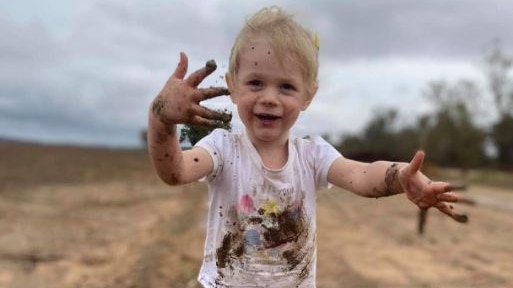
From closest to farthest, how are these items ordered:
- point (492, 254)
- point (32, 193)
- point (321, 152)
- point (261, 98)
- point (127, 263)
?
point (261, 98), point (321, 152), point (127, 263), point (492, 254), point (32, 193)

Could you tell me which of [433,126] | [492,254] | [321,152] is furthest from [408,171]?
[433,126]

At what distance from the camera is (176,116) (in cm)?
255

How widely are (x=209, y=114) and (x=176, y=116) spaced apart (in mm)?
136

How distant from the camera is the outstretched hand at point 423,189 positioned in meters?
2.68

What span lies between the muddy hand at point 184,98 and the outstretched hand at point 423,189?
74cm

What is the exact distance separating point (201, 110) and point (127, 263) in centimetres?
718

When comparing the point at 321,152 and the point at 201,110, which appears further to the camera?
the point at 321,152

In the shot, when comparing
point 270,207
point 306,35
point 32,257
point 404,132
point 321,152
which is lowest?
point 32,257

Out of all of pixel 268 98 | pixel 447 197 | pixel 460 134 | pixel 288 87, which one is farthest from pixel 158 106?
pixel 460 134

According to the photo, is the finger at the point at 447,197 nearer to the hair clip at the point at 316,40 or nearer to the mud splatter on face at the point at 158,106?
the hair clip at the point at 316,40

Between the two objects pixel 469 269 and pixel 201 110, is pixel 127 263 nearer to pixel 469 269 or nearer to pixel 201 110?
pixel 469 269

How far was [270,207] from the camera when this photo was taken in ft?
10.1

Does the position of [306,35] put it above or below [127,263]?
above

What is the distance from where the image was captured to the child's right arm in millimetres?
2561
